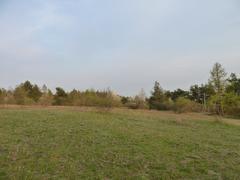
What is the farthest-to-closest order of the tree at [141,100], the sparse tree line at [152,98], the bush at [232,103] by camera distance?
the tree at [141,100] → the bush at [232,103] → the sparse tree line at [152,98]

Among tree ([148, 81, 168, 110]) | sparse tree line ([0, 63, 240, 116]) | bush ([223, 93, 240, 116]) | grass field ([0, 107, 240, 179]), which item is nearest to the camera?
grass field ([0, 107, 240, 179])

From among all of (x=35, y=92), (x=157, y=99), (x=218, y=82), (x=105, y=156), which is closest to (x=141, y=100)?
(x=157, y=99)

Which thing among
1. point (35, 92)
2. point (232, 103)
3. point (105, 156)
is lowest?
point (105, 156)

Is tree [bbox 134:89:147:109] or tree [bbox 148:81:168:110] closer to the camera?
tree [bbox 134:89:147:109]

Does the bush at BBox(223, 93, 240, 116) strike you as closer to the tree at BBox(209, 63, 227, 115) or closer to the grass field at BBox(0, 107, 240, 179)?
the tree at BBox(209, 63, 227, 115)

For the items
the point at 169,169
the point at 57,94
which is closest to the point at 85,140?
the point at 169,169

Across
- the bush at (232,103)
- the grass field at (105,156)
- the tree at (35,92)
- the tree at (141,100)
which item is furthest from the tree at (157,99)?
the grass field at (105,156)

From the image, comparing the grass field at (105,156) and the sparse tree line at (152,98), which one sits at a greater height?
the sparse tree line at (152,98)

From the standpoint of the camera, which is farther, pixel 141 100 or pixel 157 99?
pixel 157 99

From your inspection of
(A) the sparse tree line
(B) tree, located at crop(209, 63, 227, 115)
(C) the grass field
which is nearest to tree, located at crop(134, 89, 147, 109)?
(A) the sparse tree line

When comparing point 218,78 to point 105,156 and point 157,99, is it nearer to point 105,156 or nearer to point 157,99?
point 157,99

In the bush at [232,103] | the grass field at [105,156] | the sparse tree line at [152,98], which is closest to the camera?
the grass field at [105,156]

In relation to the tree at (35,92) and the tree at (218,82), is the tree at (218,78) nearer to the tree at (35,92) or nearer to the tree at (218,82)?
the tree at (218,82)

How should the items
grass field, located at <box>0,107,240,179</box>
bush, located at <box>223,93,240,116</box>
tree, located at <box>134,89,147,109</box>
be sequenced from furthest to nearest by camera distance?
tree, located at <box>134,89,147,109</box> < bush, located at <box>223,93,240,116</box> < grass field, located at <box>0,107,240,179</box>
